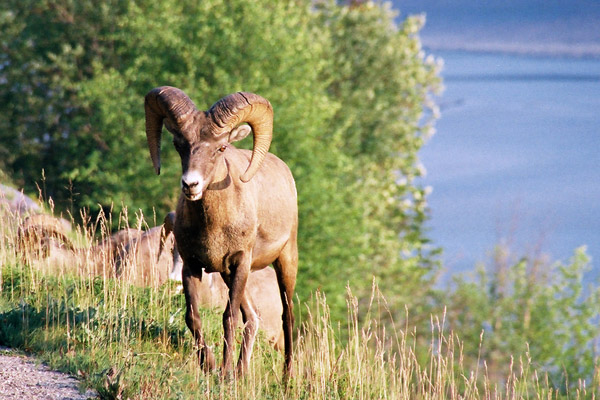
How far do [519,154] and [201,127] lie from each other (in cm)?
12427

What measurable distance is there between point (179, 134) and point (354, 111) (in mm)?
28017

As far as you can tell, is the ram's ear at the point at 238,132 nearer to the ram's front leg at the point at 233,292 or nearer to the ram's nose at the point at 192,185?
the ram's nose at the point at 192,185

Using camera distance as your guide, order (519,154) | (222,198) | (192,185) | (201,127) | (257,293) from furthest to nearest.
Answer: (519,154) → (257,293) → (222,198) → (201,127) → (192,185)

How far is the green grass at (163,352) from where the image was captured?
6.73 metres

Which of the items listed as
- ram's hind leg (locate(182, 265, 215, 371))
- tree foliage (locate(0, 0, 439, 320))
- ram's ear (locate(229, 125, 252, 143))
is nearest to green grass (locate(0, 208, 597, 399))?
ram's hind leg (locate(182, 265, 215, 371))

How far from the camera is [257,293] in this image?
11266mm

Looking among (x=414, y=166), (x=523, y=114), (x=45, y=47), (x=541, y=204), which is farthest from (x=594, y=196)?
(x=45, y=47)

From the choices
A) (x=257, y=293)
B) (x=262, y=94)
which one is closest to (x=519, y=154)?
(x=262, y=94)

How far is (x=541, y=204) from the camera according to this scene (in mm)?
97812

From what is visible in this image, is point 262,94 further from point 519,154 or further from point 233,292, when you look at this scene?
point 519,154

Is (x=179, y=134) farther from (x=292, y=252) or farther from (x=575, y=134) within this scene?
(x=575, y=134)

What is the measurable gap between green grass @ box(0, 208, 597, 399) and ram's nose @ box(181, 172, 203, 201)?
124cm

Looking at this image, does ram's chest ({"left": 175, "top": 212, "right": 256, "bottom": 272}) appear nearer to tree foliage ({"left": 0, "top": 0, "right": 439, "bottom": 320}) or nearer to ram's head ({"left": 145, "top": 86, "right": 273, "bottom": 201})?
ram's head ({"left": 145, "top": 86, "right": 273, "bottom": 201})

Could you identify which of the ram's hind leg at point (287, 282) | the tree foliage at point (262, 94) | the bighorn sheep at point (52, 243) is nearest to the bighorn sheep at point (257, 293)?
the bighorn sheep at point (52, 243)
